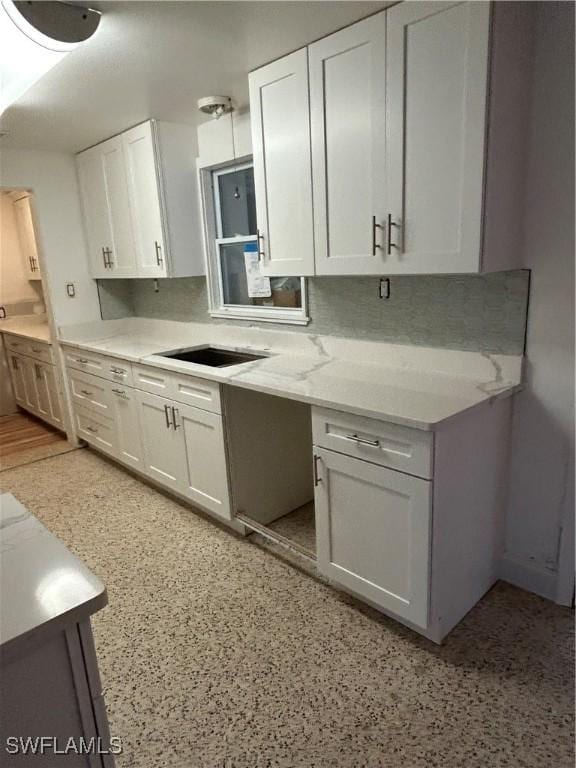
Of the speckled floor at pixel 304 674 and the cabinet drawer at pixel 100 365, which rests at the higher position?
the cabinet drawer at pixel 100 365

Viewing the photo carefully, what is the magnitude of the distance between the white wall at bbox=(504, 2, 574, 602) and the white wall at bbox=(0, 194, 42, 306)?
5119 millimetres

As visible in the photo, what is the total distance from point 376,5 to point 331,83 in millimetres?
309

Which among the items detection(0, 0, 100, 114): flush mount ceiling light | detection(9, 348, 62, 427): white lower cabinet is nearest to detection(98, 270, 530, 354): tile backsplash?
detection(0, 0, 100, 114): flush mount ceiling light

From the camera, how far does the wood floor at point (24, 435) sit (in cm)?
426

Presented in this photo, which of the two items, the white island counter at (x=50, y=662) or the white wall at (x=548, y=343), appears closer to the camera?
the white island counter at (x=50, y=662)

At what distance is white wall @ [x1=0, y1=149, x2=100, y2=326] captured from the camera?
3.62m

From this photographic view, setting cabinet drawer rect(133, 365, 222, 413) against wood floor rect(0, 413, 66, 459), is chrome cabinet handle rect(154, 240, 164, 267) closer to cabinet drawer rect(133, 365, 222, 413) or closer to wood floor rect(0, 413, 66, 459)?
cabinet drawer rect(133, 365, 222, 413)

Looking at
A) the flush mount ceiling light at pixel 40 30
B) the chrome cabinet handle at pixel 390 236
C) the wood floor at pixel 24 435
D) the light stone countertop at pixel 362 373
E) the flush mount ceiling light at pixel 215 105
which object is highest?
the flush mount ceiling light at pixel 215 105

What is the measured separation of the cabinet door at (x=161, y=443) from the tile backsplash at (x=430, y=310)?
809mm

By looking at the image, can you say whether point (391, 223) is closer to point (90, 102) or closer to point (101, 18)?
point (101, 18)

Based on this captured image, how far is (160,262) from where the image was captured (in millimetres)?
3252

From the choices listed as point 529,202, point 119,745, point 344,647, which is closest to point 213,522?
point 344,647

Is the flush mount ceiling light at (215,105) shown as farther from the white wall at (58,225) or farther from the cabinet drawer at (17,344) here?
the cabinet drawer at (17,344)

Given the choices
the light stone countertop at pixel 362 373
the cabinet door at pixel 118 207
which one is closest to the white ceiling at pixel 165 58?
the cabinet door at pixel 118 207
